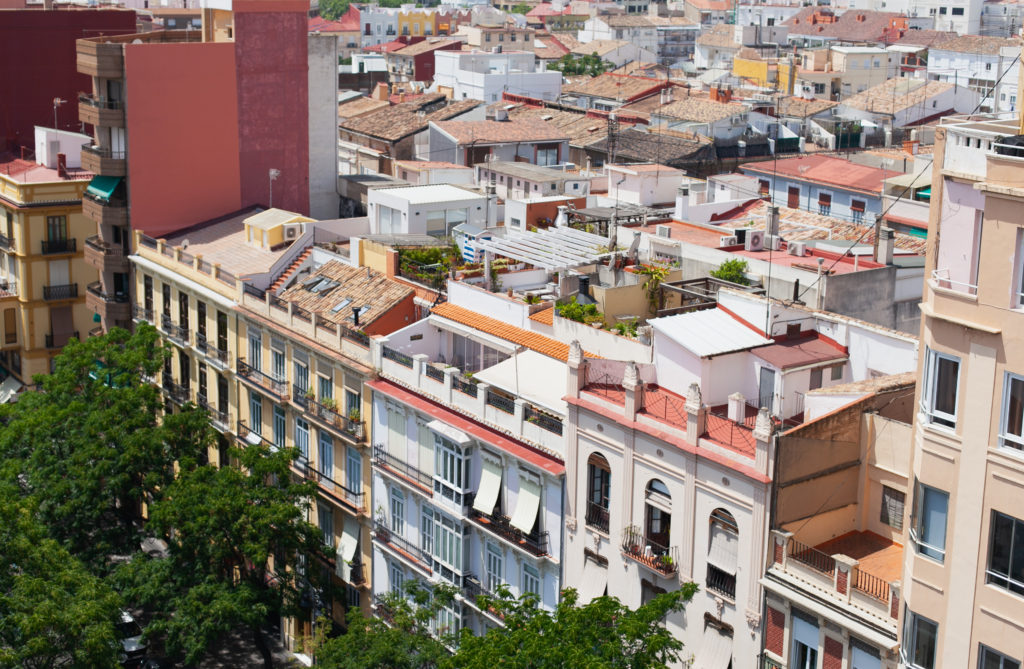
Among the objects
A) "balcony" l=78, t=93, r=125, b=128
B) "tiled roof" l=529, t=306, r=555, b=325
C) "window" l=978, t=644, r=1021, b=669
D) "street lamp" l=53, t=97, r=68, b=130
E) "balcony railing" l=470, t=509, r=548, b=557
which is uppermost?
"balcony" l=78, t=93, r=125, b=128

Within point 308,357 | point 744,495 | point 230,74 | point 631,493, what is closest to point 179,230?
point 230,74

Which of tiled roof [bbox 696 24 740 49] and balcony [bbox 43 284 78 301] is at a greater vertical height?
tiled roof [bbox 696 24 740 49]

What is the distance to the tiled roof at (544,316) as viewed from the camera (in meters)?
44.9

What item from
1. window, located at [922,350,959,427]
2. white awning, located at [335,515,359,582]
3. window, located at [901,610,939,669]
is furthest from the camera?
white awning, located at [335,515,359,582]

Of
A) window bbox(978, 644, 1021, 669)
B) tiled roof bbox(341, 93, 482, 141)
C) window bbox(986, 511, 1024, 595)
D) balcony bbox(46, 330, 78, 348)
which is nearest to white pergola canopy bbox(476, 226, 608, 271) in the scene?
window bbox(986, 511, 1024, 595)

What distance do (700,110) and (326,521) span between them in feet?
205

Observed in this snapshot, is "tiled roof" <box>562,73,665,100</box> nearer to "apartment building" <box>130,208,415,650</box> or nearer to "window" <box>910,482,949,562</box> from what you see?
"apartment building" <box>130,208,415,650</box>

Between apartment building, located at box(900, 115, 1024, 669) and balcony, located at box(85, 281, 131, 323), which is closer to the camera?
apartment building, located at box(900, 115, 1024, 669)

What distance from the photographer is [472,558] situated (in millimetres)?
44156

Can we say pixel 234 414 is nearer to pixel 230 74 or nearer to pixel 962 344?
pixel 230 74

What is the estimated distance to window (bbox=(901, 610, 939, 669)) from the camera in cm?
2744

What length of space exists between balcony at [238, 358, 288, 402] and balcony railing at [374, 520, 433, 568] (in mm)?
7297

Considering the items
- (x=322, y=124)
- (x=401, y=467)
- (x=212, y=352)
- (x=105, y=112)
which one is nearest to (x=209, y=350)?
(x=212, y=352)

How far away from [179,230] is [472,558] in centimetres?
2794
